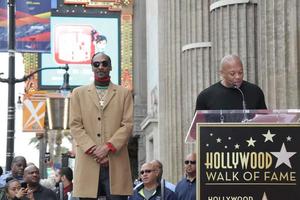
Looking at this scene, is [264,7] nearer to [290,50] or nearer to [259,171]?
[290,50]

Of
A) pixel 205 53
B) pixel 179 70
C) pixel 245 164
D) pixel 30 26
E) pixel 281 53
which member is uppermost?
pixel 30 26

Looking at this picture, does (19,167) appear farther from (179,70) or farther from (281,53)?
(179,70)

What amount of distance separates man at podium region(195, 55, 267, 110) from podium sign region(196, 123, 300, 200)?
91 cm

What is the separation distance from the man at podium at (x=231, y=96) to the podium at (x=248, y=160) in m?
0.87

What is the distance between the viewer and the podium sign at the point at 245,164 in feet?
19.9

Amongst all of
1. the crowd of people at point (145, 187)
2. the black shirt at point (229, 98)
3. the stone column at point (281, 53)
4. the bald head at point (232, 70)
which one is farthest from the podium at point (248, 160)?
the stone column at point (281, 53)

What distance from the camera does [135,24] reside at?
3641 centimetres

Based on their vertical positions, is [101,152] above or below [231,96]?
below

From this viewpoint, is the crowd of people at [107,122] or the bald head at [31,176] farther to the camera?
the bald head at [31,176]

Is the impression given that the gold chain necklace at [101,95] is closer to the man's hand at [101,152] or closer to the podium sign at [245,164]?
the man's hand at [101,152]

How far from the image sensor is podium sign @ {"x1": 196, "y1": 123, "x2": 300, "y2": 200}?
6051 mm

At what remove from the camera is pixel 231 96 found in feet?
23.3

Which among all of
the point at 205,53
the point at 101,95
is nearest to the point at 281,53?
the point at 101,95

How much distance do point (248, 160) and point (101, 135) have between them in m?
1.76
